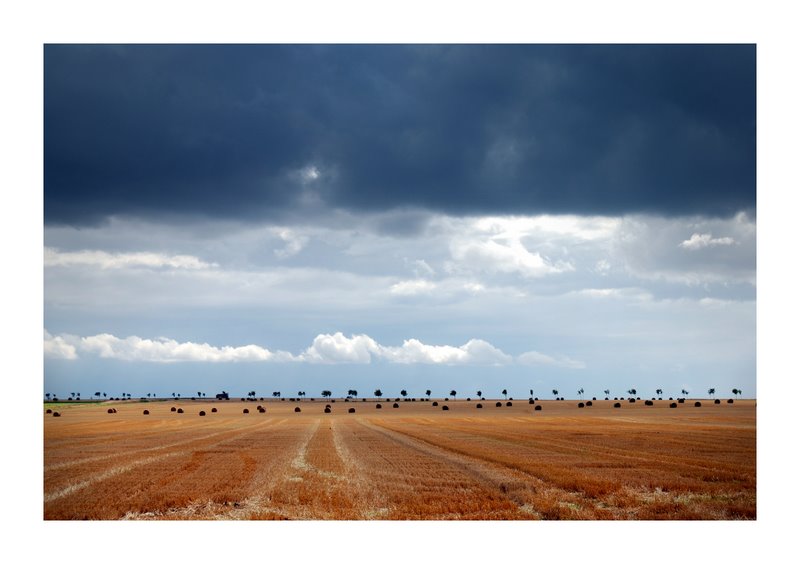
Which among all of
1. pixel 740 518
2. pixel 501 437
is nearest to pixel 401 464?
pixel 740 518

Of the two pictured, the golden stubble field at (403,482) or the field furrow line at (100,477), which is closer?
the golden stubble field at (403,482)

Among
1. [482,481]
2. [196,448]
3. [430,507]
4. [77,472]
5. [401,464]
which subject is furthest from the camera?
[196,448]

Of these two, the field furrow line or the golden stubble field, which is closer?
the golden stubble field

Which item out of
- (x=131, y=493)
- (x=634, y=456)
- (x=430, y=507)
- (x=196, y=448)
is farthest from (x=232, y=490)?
(x=634, y=456)

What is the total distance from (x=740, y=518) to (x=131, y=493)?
2027 centimetres

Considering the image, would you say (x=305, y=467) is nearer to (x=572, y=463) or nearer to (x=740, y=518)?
(x=572, y=463)

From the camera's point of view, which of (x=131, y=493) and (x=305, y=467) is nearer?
(x=131, y=493)

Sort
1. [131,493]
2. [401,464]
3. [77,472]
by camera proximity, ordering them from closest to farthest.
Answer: [131,493] → [77,472] → [401,464]

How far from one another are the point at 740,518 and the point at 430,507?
9623 mm

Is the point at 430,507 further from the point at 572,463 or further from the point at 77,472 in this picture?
the point at 77,472

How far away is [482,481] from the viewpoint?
2566 cm

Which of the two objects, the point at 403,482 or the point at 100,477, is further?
the point at 100,477
